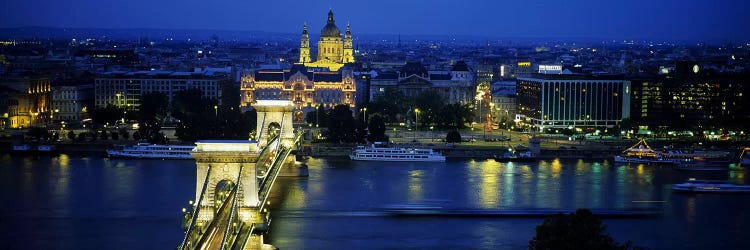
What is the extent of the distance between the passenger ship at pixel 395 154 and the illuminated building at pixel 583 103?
4.57m

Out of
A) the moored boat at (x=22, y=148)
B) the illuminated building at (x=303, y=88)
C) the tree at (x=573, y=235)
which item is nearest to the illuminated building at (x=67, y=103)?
the illuminated building at (x=303, y=88)

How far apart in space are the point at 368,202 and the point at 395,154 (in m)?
4.32

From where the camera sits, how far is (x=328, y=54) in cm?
3091

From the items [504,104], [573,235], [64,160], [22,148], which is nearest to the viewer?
[573,235]

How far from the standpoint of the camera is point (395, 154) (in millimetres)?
16359

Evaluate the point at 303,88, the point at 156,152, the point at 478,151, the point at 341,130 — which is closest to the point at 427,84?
the point at 303,88

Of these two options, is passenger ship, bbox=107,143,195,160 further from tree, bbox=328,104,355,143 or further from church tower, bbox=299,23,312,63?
church tower, bbox=299,23,312,63

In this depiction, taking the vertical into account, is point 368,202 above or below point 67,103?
below

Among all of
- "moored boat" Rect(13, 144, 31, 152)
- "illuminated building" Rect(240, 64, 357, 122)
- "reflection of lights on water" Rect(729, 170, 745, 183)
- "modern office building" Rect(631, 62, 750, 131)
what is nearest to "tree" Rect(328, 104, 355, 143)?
"moored boat" Rect(13, 144, 31, 152)

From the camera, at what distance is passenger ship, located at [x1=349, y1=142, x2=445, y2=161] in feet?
53.4

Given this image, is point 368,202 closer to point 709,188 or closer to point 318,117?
point 709,188

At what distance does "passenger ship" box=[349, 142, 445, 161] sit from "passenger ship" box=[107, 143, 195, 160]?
6.18 feet

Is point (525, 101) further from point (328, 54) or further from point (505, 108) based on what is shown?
point (328, 54)

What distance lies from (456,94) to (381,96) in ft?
7.90
